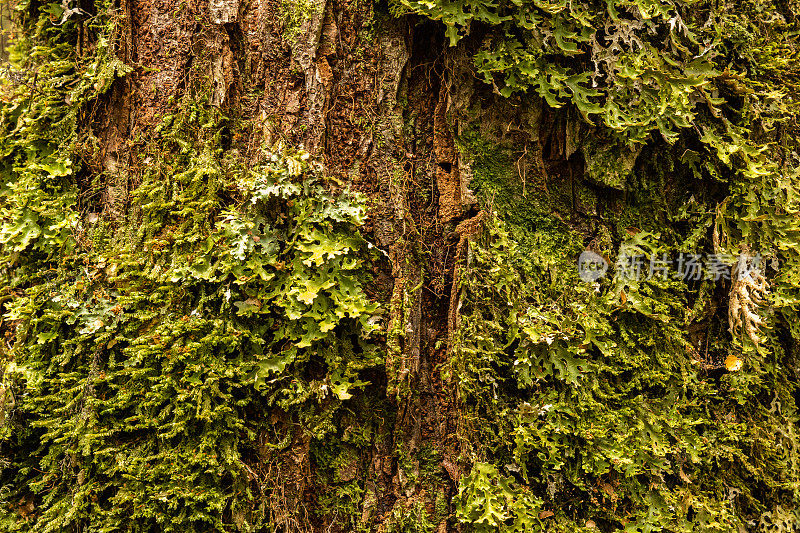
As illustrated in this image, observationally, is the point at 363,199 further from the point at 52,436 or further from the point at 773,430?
the point at 773,430


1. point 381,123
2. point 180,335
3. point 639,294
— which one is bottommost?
point 180,335

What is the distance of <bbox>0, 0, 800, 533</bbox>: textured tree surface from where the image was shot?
166 centimetres

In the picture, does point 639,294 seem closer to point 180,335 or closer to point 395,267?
point 395,267

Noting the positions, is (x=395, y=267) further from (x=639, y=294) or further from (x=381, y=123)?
(x=639, y=294)

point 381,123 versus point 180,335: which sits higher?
point 381,123

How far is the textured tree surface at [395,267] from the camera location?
5.43 ft

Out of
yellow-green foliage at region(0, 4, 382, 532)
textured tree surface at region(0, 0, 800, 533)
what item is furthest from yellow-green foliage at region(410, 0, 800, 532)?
yellow-green foliage at region(0, 4, 382, 532)

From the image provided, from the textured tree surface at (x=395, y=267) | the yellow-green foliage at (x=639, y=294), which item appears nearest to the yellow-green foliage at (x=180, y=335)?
the textured tree surface at (x=395, y=267)

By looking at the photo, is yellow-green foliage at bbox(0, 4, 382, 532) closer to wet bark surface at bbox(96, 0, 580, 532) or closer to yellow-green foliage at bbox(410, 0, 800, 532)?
wet bark surface at bbox(96, 0, 580, 532)

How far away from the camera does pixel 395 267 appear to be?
176cm

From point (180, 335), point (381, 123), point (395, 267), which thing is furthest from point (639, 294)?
point (180, 335)

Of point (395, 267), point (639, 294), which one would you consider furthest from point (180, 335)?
point (639, 294)

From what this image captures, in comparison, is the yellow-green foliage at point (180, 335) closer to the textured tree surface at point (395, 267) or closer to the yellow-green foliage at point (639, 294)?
the textured tree surface at point (395, 267)

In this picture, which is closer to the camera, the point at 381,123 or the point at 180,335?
the point at 180,335
